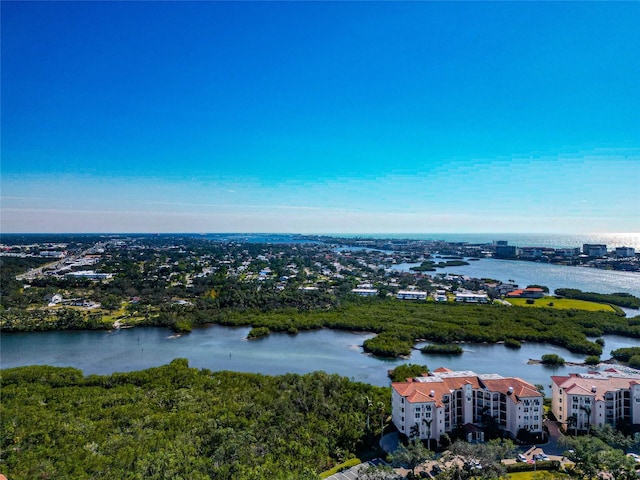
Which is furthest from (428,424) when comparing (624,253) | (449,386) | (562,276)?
(624,253)

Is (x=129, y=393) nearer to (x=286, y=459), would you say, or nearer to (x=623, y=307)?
(x=286, y=459)

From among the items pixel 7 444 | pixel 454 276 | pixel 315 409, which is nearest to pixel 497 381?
pixel 315 409

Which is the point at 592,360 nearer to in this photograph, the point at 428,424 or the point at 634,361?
the point at 634,361

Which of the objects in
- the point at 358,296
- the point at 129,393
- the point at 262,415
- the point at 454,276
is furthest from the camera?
the point at 454,276

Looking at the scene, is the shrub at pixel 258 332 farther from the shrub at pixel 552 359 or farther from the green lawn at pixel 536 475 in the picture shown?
the green lawn at pixel 536 475

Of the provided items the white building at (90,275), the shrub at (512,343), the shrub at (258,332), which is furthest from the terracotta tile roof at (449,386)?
the white building at (90,275)
